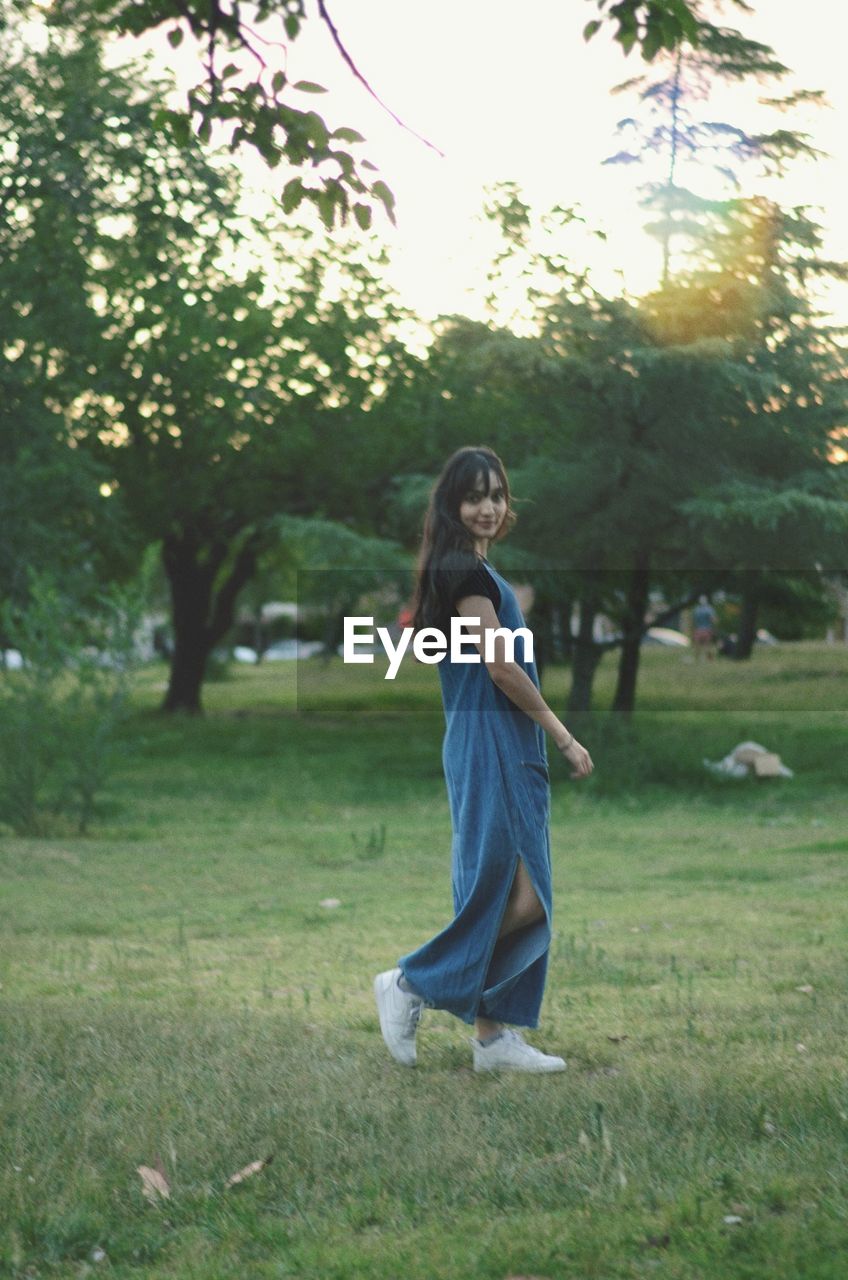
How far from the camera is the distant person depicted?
24.4m

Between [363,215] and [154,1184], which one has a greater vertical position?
[363,215]

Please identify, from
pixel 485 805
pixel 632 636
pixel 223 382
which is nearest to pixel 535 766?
pixel 485 805

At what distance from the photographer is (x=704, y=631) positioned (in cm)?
2503

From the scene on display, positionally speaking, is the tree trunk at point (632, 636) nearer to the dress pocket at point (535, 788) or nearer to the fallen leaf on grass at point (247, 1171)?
the dress pocket at point (535, 788)

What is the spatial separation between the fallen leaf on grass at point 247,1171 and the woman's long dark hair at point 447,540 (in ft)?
5.71

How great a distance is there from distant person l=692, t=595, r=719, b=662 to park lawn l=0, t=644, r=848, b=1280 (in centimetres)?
1162

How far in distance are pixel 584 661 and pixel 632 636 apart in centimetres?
71

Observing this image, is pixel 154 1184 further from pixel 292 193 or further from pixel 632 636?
pixel 632 636

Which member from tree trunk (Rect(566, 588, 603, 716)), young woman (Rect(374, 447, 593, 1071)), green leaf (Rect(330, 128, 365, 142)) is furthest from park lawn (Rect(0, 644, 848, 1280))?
tree trunk (Rect(566, 588, 603, 716))

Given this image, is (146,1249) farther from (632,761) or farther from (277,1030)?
(632,761)

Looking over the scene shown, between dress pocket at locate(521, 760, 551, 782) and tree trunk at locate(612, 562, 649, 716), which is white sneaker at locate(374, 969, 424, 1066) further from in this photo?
tree trunk at locate(612, 562, 649, 716)

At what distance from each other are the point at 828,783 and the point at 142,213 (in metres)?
11.0

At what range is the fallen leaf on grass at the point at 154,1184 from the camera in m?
3.90

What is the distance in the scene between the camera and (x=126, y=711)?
13000 mm
